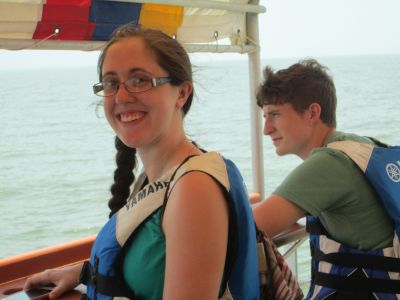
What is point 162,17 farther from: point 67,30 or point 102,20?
point 67,30

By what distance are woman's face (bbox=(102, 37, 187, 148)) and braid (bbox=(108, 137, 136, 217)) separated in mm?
321

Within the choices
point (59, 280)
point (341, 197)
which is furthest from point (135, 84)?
point (341, 197)

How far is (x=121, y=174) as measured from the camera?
1627 mm

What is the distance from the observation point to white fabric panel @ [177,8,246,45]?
2789mm

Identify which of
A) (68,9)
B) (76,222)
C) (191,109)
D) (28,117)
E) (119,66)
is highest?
(68,9)

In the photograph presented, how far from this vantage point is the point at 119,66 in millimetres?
1265

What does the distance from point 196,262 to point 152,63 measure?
1.56 ft

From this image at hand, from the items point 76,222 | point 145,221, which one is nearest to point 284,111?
point 145,221

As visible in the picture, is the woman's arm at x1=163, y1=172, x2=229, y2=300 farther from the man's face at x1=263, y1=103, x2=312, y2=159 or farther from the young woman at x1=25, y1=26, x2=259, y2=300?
the man's face at x1=263, y1=103, x2=312, y2=159

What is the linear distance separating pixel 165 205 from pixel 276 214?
664mm

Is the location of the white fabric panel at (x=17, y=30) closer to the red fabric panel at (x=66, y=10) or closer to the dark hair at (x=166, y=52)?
the red fabric panel at (x=66, y=10)

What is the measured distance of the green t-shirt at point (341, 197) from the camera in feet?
5.54

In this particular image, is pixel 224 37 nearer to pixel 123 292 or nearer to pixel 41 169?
pixel 123 292

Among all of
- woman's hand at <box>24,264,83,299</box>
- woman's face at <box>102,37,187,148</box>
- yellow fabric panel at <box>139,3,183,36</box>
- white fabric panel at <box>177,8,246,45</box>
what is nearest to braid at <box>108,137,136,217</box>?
woman's hand at <box>24,264,83,299</box>
